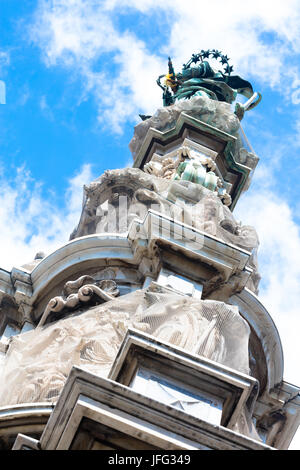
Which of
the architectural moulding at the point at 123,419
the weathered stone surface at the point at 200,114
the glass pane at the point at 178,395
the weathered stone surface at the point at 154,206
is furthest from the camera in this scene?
the weathered stone surface at the point at 200,114

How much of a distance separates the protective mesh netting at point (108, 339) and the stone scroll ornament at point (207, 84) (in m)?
11.6

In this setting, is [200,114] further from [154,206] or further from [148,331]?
[148,331]

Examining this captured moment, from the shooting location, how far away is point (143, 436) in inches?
263

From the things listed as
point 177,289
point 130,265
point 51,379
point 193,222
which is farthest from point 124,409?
point 193,222

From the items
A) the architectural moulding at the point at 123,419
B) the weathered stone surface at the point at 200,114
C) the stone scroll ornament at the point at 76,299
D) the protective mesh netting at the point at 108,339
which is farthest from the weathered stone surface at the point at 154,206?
the architectural moulding at the point at 123,419

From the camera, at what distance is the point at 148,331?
30.4 feet

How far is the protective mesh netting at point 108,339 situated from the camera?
9109mm

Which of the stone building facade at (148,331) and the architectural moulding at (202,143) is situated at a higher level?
the architectural moulding at (202,143)

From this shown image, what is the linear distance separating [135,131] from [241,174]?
109 inches

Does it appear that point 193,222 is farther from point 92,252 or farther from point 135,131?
point 135,131

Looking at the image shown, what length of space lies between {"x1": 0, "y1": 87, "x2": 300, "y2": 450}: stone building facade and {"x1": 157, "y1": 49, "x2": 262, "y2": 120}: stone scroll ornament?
380 cm

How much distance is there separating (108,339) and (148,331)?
0.73m

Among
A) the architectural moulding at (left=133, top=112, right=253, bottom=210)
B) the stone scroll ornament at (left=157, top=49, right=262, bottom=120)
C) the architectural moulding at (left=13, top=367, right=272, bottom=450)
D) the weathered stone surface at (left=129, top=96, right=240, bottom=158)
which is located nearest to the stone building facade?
the architectural moulding at (left=13, top=367, right=272, bottom=450)

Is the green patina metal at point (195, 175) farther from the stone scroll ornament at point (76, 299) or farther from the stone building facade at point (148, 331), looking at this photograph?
the stone scroll ornament at point (76, 299)
